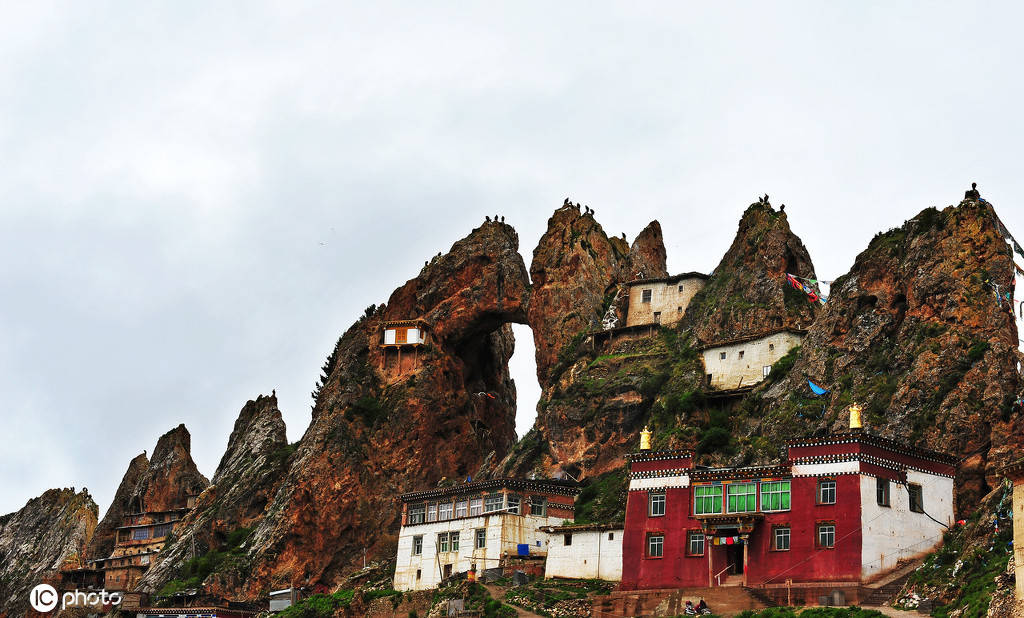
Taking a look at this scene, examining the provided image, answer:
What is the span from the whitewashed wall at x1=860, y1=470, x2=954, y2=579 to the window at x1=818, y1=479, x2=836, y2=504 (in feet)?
5.06

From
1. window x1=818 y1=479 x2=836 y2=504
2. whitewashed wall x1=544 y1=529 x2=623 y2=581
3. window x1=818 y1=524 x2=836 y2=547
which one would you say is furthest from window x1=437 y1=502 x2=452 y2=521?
window x1=818 y1=524 x2=836 y2=547

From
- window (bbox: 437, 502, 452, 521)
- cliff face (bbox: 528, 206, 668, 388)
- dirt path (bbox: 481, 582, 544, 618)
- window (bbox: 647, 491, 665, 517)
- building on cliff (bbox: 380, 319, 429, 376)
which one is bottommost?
dirt path (bbox: 481, 582, 544, 618)

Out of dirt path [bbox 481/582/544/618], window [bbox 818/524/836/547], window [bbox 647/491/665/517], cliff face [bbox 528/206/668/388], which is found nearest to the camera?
window [bbox 818/524/836/547]

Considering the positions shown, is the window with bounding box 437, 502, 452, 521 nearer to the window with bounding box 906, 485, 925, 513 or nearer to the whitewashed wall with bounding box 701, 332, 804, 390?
the whitewashed wall with bounding box 701, 332, 804, 390

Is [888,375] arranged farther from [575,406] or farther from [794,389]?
[575,406]

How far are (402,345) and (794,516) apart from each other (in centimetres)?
5934

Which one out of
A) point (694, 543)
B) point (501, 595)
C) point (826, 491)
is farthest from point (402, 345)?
point (826, 491)

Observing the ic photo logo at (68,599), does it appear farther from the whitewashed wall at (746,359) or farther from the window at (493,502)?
the whitewashed wall at (746,359)

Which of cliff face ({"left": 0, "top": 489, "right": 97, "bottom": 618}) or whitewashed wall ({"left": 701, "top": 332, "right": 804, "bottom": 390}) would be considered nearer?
whitewashed wall ({"left": 701, "top": 332, "right": 804, "bottom": 390})

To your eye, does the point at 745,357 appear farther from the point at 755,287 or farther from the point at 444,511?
the point at 444,511

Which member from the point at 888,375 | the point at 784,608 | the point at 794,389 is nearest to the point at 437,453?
the point at 794,389

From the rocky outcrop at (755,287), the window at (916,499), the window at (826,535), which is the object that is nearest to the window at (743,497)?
the window at (826,535)

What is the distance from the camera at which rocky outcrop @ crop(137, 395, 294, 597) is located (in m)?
119

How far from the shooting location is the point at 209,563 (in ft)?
377
